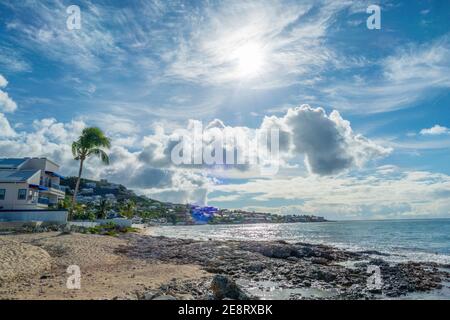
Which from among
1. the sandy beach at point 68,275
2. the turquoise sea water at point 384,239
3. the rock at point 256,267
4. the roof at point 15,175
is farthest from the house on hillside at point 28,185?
the turquoise sea water at point 384,239

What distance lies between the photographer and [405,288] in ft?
64.0

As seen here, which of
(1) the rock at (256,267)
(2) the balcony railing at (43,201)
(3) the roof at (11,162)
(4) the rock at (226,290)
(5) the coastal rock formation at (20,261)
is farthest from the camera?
(3) the roof at (11,162)

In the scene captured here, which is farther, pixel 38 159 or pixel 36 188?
pixel 38 159

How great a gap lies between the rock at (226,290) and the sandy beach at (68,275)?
3099 millimetres

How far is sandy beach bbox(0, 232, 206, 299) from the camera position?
13891 mm

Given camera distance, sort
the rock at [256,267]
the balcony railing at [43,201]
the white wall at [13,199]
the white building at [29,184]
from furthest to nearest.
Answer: the balcony railing at [43,201] < the white building at [29,184] < the white wall at [13,199] < the rock at [256,267]

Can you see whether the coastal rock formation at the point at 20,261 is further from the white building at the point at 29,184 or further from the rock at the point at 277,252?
the white building at the point at 29,184

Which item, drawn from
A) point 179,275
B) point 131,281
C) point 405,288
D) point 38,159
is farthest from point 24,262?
point 38,159

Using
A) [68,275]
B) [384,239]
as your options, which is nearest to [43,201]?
[68,275]

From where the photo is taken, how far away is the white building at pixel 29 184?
136 ft

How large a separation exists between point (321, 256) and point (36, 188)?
117ft

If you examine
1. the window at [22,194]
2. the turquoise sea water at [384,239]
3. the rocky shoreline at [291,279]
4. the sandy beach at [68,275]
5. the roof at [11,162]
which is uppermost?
the roof at [11,162]

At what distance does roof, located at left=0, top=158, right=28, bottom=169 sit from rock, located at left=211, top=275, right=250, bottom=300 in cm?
4309

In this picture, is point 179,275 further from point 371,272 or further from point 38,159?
point 38,159
